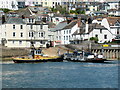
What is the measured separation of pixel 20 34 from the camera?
97875 millimetres

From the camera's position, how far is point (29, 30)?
3903 inches

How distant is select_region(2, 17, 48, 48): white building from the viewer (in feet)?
319

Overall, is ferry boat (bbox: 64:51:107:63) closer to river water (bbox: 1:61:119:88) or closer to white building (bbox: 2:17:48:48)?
river water (bbox: 1:61:119:88)

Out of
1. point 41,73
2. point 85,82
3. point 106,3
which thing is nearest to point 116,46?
point 41,73

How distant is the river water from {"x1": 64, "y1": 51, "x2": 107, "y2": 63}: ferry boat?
1047cm

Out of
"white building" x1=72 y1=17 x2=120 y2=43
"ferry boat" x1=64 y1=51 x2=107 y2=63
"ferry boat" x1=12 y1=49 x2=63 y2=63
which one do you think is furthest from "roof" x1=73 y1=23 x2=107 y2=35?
"ferry boat" x1=12 y1=49 x2=63 y2=63

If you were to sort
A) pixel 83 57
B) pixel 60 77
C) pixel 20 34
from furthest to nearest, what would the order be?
pixel 20 34
pixel 83 57
pixel 60 77

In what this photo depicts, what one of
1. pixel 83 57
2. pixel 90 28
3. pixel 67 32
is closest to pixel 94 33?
pixel 90 28

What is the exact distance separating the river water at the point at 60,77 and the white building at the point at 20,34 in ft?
89.9

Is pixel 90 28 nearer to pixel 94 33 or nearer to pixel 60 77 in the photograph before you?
pixel 94 33

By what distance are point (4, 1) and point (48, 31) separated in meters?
54.6

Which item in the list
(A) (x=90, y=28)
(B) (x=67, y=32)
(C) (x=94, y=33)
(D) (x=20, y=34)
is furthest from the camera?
(B) (x=67, y=32)

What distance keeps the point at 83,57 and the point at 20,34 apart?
57.6ft

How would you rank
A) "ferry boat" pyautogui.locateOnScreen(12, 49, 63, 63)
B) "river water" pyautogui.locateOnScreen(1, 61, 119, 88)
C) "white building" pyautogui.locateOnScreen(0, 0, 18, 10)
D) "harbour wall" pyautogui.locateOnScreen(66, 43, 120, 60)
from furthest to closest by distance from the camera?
"white building" pyautogui.locateOnScreen(0, 0, 18, 10) < "harbour wall" pyautogui.locateOnScreen(66, 43, 120, 60) < "ferry boat" pyautogui.locateOnScreen(12, 49, 63, 63) < "river water" pyautogui.locateOnScreen(1, 61, 119, 88)
